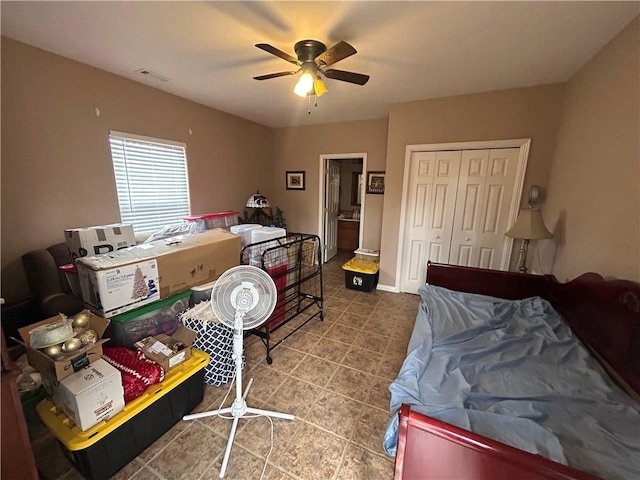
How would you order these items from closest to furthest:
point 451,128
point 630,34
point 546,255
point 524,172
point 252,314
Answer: point 252,314 → point 630,34 → point 546,255 → point 524,172 → point 451,128

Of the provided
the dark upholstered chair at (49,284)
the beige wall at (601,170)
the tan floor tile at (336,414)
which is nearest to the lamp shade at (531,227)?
the beige wall at (601,170)

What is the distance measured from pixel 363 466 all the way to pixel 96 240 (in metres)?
2.33

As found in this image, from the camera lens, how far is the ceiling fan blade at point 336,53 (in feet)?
5.27

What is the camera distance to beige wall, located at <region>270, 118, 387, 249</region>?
165 inches

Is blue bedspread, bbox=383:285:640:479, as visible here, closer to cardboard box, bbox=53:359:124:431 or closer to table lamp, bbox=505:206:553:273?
table lamp, bbox=505:206:553:273

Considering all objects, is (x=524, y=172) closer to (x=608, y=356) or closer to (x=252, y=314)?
(x=608, y=356)

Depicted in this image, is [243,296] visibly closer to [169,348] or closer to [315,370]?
[169,348]

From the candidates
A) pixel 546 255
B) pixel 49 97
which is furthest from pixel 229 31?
pixel 546 255

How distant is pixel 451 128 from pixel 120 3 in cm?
320

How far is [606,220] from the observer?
170 cm

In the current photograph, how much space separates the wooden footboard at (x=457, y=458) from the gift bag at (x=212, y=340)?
1.43 metres

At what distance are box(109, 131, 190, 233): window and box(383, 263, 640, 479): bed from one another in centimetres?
312

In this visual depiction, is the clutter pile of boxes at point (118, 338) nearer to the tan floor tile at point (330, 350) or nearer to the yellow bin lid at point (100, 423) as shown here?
the yellow bin lid at point (100, 423)

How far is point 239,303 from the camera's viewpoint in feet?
4.67
